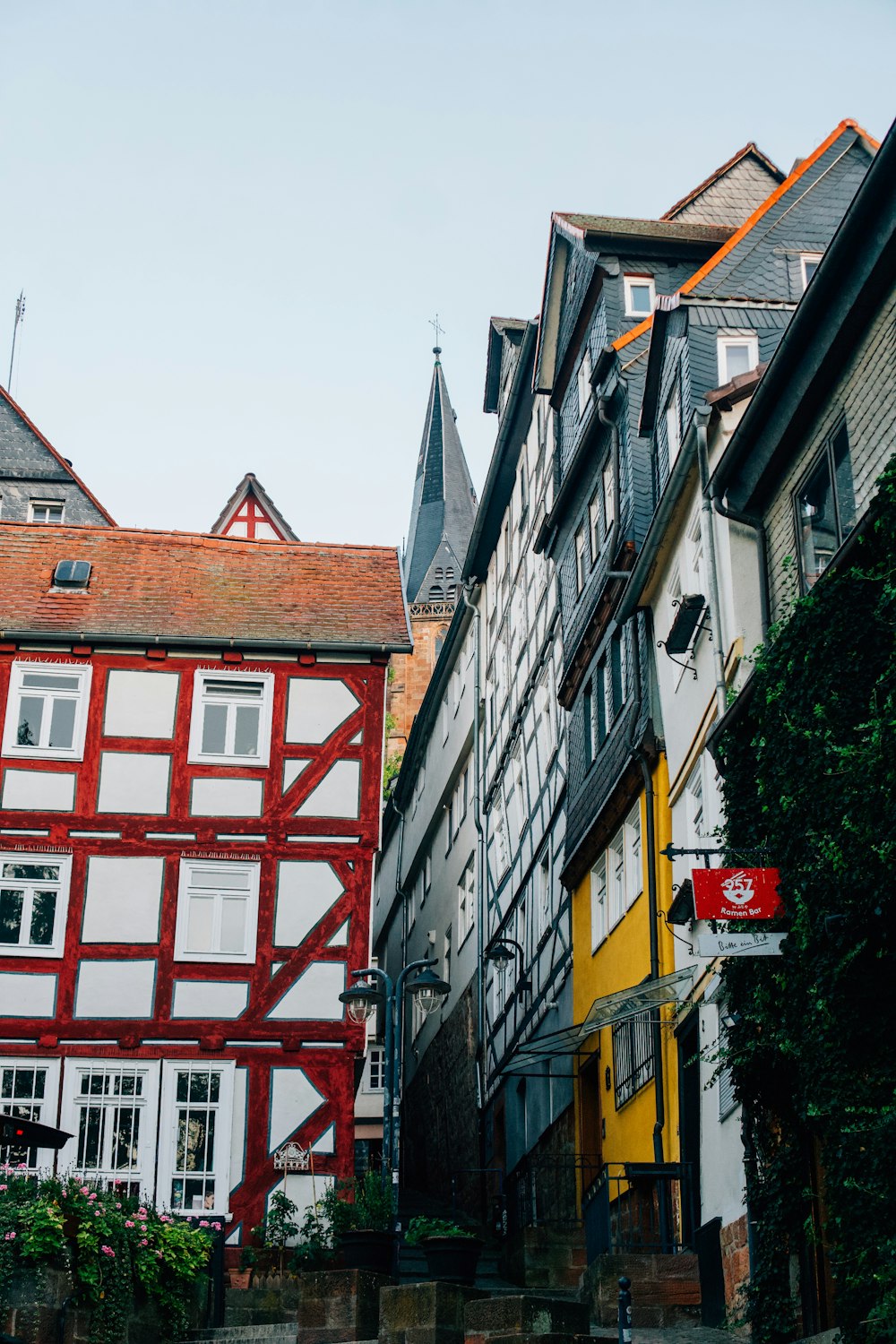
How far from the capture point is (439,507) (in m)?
78.5

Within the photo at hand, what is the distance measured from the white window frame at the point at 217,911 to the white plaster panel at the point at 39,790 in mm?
1825

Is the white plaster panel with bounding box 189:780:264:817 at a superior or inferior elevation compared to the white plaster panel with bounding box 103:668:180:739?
inferior

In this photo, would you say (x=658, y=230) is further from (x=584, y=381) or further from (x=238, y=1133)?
(x=238, y=1133)

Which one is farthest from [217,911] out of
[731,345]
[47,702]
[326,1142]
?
[731,345]

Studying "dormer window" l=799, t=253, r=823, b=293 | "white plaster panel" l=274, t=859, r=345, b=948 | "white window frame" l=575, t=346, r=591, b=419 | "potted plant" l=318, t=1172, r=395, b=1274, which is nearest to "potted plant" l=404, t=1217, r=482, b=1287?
"potted plant" l=318, t=1172, r=395, b=1274

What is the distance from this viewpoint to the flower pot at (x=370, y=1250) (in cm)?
1756

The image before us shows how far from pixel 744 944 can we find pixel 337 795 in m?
12.4

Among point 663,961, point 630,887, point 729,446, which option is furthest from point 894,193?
point 630,887

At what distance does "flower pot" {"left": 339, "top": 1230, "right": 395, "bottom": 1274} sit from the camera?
17.6 meters

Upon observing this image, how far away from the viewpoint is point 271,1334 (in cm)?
1648

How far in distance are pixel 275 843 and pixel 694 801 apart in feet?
25.3

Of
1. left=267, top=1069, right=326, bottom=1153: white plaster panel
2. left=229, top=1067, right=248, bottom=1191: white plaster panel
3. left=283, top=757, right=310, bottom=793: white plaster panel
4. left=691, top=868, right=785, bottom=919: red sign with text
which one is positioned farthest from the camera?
left=283, top=757, right=310, bottom=793: white plaster panel

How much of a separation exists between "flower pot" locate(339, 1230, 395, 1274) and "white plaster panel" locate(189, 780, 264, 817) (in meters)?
7.65

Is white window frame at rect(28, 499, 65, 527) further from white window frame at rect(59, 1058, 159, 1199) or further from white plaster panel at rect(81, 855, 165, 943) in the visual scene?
white window frame at rect(59, 1058, 159, 1199)
